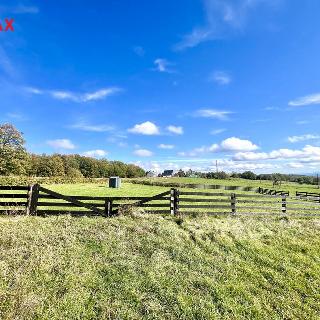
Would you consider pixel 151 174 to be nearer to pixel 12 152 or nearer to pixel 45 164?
pixel 45 164

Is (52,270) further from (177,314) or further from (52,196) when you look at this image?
(52,196)

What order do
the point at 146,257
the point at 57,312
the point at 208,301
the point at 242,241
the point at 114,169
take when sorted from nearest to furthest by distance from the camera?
the point at 57,312 → the point at 208,301 → the point at 146,257 → the point at 242,241 → the point at 114,169

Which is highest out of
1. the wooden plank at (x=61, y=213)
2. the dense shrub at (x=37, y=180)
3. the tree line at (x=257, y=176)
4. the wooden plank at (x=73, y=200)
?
the tree line at (x=257, y=176)

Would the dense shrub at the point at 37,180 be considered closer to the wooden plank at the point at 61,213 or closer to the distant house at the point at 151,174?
the wooden plank at the point at 61,213

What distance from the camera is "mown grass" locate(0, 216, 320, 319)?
8.38 meters

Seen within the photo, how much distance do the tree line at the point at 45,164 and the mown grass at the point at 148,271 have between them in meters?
59.7

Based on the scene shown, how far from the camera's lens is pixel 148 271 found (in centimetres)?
1015

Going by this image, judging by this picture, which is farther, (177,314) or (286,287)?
(286,287)

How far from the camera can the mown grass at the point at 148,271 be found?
8.38 metres

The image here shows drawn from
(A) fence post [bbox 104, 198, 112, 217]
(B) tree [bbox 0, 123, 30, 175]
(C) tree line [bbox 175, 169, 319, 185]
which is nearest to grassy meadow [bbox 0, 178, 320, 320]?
(A) fence post [bbox 104, 198, 112, 217]

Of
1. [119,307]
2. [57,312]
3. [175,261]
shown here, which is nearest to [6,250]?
Result: [57,312]

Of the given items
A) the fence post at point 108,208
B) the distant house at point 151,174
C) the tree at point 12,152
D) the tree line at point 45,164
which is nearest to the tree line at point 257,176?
the distant house at point 151,174

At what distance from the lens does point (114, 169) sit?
12431cm

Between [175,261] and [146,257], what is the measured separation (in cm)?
110
